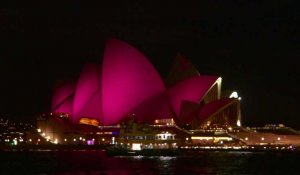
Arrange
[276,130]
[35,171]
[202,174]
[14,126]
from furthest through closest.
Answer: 1. [14,126]
2. [276,130]
3. [35,171]
4. [202,174]

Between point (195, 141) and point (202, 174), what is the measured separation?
4882 centimetres

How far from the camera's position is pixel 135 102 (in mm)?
92500

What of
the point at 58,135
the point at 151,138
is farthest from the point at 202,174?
the point at 58,135

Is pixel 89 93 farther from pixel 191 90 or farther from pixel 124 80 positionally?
pixel 191 90

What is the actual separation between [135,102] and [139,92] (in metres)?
1.53

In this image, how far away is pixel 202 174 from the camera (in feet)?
172

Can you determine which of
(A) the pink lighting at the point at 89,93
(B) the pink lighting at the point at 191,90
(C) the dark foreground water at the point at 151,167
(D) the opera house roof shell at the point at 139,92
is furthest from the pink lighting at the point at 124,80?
(C) the dark foreground water at the point at 151,167

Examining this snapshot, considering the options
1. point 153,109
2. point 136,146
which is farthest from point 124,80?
point 136,146

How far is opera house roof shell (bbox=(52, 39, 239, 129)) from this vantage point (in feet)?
297

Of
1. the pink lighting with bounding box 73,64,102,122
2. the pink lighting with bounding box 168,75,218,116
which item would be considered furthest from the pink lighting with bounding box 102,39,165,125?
the pink lighting with bounding box 73,64,102,122

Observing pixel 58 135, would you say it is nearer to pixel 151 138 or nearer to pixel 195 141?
pixel 195 141

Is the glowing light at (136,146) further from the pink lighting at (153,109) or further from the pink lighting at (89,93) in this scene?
the pink lighting at (89,93)

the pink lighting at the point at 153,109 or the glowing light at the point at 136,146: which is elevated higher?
the pink lighting at the point at 153,109

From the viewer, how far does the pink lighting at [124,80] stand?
3521 inches
